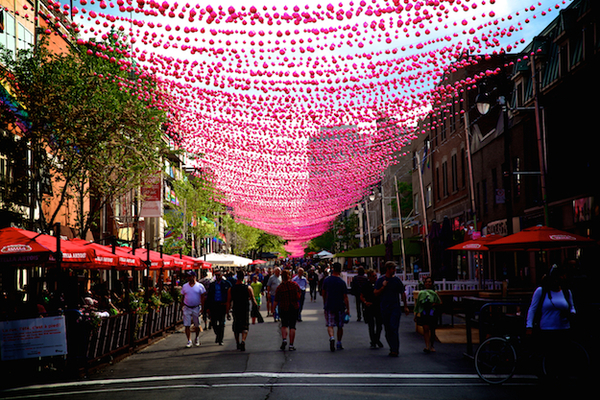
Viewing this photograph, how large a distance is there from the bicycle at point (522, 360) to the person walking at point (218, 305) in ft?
27.0

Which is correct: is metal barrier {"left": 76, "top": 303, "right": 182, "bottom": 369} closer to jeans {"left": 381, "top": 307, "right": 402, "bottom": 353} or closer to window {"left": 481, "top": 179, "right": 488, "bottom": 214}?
jeans {"left": 381, "top": 307, "right": 402, "bottom": 353}

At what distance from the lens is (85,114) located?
64.0 ft

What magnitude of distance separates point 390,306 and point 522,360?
3.64 m

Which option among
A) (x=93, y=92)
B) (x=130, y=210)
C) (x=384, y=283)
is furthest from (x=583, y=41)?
(x=130, y=210)

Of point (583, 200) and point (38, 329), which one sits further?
point (583, 200)

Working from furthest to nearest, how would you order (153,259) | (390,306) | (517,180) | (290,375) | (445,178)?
(445,178), (517,180), (153,259), (390,306), (290,375)

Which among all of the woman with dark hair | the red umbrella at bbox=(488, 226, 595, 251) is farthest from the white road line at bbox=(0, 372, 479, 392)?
the red umbrella at bbox=(488, 226, 595, 251)

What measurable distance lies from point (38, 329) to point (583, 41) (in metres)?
18.2

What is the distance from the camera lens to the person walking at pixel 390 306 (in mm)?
12883

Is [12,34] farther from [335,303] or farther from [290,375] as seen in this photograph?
[290,375]

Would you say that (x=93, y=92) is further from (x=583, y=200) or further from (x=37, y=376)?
(x=583, y=200)

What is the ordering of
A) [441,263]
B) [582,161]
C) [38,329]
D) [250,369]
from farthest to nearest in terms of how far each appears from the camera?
[441,263]
[582,161]
[250,369]
[38,329]

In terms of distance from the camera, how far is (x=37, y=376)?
11094mm

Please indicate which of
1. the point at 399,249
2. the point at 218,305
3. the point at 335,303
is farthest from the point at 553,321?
the point at 399,249
